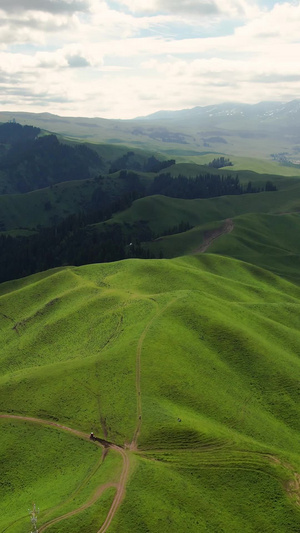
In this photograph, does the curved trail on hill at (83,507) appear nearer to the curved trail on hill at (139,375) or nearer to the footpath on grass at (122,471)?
the footpath on grass at (122,471)

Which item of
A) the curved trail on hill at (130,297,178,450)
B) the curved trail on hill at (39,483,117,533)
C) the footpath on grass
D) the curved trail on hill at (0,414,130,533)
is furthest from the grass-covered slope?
the curved trail on hill at (0,414,130,533)

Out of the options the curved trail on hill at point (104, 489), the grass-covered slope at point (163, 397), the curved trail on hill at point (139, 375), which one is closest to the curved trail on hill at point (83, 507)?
the curved trail on hill at point (104, 489)

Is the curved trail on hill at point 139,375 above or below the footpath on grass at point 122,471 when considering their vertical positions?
above

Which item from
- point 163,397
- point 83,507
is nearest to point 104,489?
point 83,507

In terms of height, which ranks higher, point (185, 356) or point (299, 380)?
point (185, 356)

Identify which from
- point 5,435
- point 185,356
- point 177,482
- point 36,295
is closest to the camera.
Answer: point 177,482

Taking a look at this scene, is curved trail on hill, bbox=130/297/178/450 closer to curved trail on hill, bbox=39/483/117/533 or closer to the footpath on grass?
the footpath on grass

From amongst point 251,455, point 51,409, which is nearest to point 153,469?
point 251,455

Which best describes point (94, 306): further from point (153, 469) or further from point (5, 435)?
point (153, 469)
